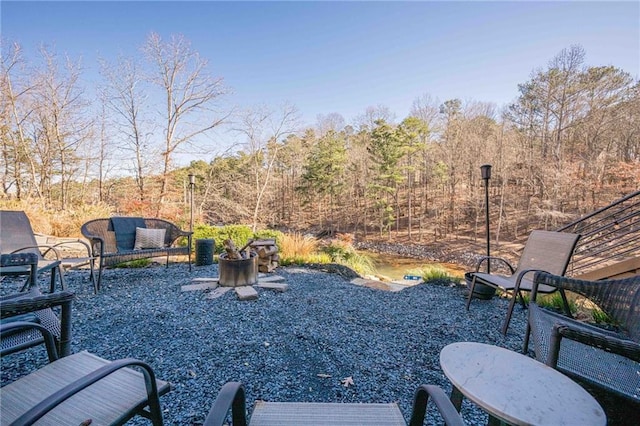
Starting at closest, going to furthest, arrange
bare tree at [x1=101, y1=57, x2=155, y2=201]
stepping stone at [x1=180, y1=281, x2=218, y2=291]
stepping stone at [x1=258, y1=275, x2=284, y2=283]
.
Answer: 1. stepping stone at [x1=180, y1=281, x2=218, y2=291]
2. stepping stone at [x1=258, y1=275, x2=284, y2=283]
3. bare tree at [x1=101, y1=57, x2=155, y2=201]

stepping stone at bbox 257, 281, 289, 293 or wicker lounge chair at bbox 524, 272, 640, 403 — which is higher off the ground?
wicker lounge chair at bbox 524, 272, 640, 403

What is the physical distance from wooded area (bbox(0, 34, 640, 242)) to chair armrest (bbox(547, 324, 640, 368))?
9.32m

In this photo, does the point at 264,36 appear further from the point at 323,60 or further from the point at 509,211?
the point at 509,211

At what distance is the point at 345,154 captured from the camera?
18.3m

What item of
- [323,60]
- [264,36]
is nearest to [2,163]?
[264,36]

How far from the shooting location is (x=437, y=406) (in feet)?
2.70

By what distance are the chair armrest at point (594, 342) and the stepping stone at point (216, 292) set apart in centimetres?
301

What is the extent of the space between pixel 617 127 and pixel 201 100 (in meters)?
16.1

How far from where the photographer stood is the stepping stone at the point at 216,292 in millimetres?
3281

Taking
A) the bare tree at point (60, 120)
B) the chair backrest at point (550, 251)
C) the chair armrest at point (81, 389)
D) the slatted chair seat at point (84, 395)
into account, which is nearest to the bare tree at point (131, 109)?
the bare tree at point (60, 120)

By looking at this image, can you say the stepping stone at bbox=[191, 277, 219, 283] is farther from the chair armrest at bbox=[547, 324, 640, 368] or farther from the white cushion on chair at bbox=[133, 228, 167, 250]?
the chair armrest at bbox=[547, 324, 640, 368]

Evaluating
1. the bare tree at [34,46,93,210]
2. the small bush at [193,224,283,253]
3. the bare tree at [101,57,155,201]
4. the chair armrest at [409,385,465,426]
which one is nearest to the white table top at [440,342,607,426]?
the chair armrest at [409,385,465,426]

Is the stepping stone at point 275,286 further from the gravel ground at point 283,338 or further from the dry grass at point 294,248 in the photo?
the dry grass at point 294,248

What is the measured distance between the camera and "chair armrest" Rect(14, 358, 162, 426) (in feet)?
2.08
